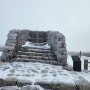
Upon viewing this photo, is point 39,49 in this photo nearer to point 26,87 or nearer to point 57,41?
point 57,41

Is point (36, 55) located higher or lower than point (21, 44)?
lower

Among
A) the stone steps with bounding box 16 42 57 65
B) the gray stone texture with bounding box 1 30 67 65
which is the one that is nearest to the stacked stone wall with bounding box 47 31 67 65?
the gray stone texture with bounding box 1 30 67 65

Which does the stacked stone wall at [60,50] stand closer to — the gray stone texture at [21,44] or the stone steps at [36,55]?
the gray stone texture at [21,44]

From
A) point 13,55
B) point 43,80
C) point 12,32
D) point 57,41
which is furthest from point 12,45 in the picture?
point 43,80

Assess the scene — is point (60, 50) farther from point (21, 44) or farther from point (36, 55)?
point (21, 44)

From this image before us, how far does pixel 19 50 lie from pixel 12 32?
0.95 metres

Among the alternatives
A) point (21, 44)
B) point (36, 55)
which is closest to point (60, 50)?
point (36, 55)

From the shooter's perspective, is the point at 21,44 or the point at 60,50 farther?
the point at 21,44

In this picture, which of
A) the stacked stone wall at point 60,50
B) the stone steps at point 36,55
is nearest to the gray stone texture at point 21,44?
the stacked stone wall at point 60,50

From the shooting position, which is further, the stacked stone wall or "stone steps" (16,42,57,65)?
"stone steps" (16,42,57,65)

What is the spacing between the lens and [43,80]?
19.7 feet

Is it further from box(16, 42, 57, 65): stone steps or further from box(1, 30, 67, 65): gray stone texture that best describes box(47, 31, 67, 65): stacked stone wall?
box(16, 42, 57, 65): stone steps

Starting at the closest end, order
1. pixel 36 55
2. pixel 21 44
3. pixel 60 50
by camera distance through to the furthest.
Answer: pixel 60 50
pixel 36 55
pixel 21 44

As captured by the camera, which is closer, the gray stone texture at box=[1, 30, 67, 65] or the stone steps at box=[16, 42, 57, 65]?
the gray stone texture at box=[1, 30, 67, 65]
